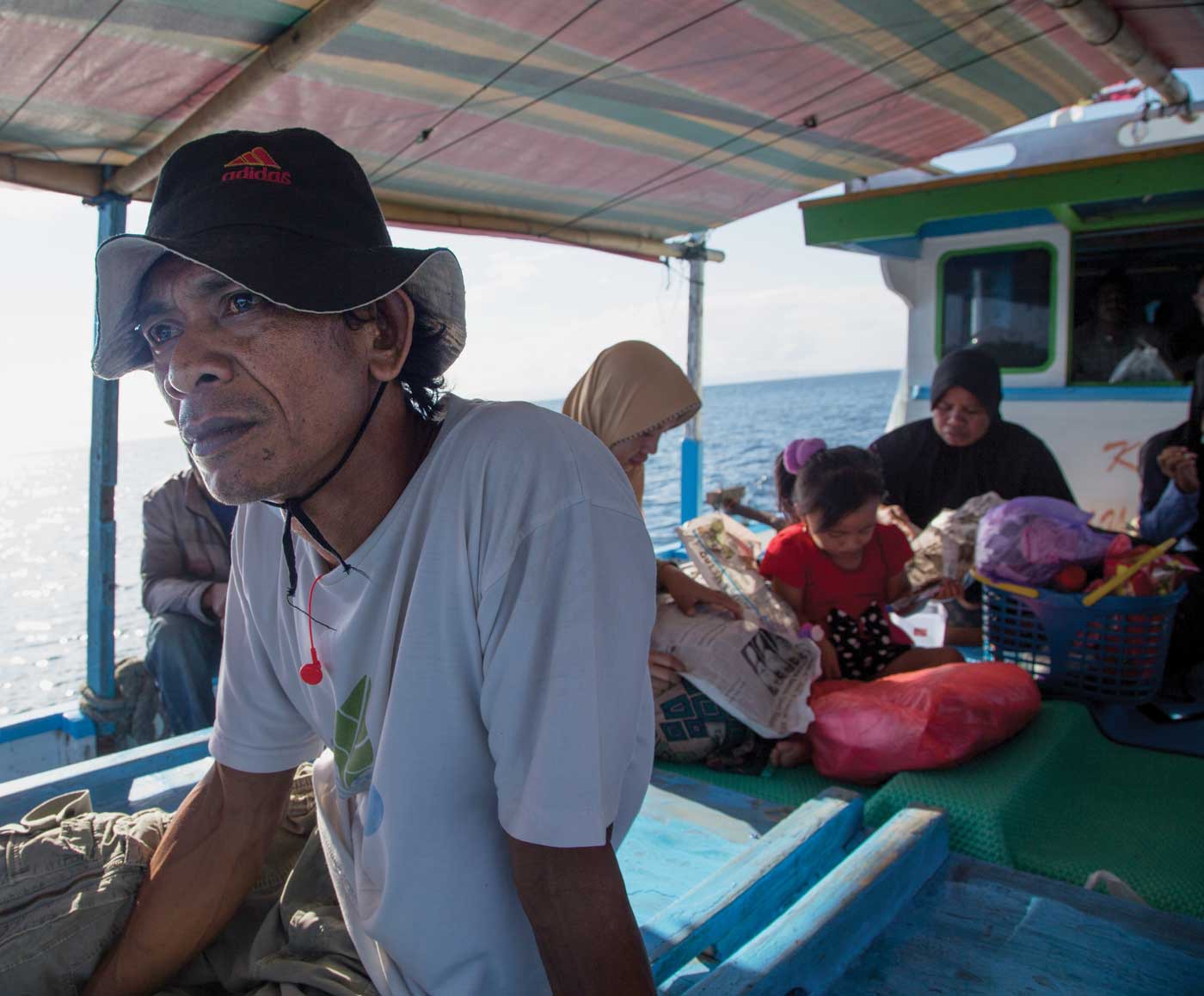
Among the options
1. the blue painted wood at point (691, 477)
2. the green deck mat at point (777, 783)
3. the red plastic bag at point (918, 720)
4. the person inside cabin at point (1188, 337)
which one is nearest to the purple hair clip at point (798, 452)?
the red plastic bag at point (918, 720)

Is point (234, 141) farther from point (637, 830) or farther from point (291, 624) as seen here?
point (637, 830)

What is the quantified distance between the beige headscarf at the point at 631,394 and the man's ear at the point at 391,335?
1.50 meters

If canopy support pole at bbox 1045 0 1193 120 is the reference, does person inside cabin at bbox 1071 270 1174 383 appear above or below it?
below

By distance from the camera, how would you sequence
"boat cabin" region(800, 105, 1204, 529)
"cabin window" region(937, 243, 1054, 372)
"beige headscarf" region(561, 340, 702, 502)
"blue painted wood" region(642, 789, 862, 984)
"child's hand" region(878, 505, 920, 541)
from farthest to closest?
"cabin window" region(937, 243, 1054, 372) < "boat cabin" region(800, 105, 1204, 529) < "child's hand" region(878, 505, 920, 541) < "beige headscarf" region(561, 340, 702, 502) < "blue painted wood" region(642, 789, 862, 984)

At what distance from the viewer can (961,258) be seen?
5680mm

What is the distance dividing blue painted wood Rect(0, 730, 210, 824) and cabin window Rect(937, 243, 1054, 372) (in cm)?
498

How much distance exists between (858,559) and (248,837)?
7.84 feet

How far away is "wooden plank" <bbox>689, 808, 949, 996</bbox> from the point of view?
144cm

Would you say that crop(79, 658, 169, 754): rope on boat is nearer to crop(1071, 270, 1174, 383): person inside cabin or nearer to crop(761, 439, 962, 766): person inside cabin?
crop(761, 439, 962, 766): person inside cabin

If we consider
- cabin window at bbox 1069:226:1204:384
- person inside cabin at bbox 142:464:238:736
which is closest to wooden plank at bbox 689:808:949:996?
person inside cabin at bbox 142:464:238:736

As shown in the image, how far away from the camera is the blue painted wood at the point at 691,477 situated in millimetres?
6328

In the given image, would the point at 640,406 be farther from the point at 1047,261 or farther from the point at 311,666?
the point at 1047,261

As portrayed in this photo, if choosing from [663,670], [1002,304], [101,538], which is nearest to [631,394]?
[663,670]

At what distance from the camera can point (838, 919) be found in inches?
62.3
